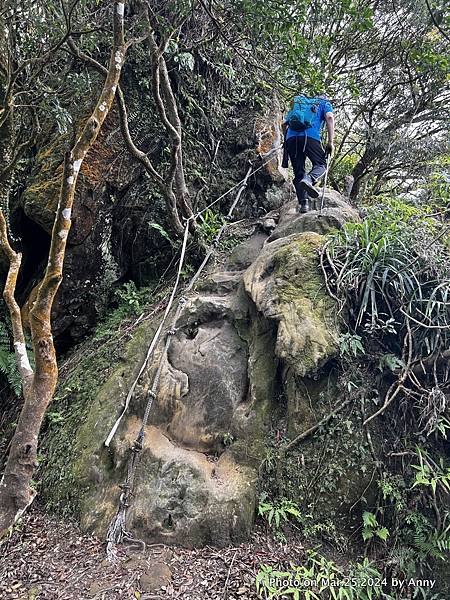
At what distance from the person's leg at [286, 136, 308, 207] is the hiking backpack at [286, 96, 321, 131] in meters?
0.17

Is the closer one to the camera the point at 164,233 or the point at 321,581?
the point at 321,581

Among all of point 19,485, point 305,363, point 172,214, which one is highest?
point 172,214

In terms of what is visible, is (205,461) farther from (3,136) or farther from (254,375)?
(3,136)

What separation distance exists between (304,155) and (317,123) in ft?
1.48

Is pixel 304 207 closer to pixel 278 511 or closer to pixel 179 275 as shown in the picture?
pixel 179 275

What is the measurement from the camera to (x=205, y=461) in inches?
158

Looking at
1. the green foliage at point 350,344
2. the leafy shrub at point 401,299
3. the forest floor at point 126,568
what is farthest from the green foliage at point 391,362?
the forest floor at point 126,568

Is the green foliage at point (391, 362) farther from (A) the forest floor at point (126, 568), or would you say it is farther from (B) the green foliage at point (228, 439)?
(A) the forest floor at point (126, 568)

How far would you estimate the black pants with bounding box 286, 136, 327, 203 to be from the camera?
5684 mm

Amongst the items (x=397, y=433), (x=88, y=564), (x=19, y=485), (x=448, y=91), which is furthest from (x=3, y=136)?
(x=448, y=91)

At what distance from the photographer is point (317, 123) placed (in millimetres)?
5652

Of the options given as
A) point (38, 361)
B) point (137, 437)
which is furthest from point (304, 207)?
point (38, 361)

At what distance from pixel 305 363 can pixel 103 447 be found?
7.31ft

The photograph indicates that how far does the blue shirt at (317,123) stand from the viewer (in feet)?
18.3
